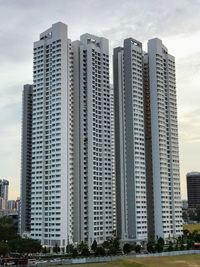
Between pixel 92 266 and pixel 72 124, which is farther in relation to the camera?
pixel 72 124

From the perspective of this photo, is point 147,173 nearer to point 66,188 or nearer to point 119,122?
point 119,122

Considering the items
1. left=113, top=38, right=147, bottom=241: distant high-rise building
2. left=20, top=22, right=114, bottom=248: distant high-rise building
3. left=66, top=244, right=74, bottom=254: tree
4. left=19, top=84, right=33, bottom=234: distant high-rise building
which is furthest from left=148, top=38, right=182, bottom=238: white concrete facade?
left=19, top=84, right=33, bottom=234: distant high-rise building

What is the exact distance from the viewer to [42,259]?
103 m

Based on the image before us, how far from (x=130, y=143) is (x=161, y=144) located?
11.9 metres

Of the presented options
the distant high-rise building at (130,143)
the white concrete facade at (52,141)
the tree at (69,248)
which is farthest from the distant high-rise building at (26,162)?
the tree at (69,248)

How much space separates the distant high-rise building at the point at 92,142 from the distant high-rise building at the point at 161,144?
1476 cm

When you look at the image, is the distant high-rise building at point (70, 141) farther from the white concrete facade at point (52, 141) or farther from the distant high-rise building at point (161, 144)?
the distant high-rise building at point (161, 144)

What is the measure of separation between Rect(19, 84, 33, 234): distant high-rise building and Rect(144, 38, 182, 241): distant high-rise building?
4336 centimetres

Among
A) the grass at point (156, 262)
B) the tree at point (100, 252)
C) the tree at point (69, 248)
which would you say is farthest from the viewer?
the tree at point (69, 248)

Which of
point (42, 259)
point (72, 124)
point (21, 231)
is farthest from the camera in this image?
point (21, 231)

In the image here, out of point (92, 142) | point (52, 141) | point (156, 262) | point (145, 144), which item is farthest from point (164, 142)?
point (156, 262)

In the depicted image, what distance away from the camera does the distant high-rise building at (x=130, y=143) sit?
457 feet

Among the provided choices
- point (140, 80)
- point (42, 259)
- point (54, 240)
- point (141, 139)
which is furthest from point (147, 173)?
point (42, 259)

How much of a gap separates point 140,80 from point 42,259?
71.0 m
